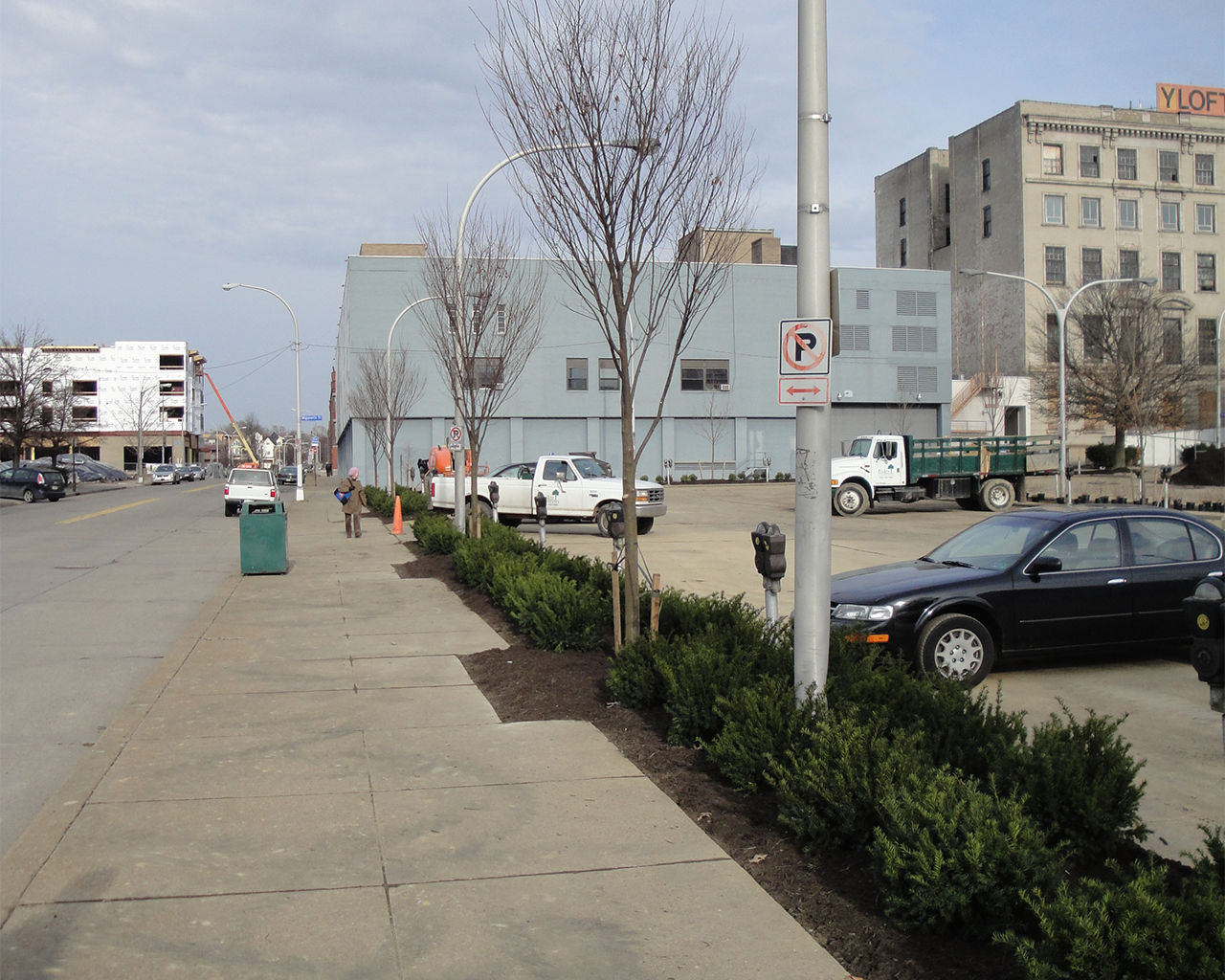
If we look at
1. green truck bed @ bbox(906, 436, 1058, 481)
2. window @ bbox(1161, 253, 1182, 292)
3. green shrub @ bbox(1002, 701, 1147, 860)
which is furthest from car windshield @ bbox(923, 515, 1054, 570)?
window @ bbox(1161, 253, 1182, 292)

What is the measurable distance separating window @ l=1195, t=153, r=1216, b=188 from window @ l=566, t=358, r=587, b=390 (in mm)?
38983

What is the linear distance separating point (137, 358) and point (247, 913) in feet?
409

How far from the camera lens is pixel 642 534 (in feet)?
86.0

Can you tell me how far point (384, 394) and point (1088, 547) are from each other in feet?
110

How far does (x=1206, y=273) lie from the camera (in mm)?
65688

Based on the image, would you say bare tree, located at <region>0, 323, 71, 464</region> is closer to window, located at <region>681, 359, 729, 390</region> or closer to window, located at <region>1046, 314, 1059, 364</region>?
window, located at <region>681, 359, 729, 390</region>

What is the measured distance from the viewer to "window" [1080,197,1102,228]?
63469mm

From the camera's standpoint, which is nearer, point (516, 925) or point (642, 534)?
point (516, 925)

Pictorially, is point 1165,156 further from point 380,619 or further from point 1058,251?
point 380,619

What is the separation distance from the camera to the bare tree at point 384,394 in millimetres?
41312

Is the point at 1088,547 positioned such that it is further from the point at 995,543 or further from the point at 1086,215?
the point at 1086,215

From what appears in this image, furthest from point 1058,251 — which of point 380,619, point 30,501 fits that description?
point 380,619

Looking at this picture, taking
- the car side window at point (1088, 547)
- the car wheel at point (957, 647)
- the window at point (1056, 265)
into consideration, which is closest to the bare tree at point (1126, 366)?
the window at point (1056, 265)

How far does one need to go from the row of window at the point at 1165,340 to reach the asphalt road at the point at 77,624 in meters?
37.4
